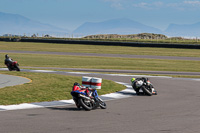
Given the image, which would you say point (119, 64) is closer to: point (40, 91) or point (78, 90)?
point (40, 91)

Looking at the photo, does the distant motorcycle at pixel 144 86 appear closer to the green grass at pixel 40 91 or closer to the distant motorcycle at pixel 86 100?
the green grass at pixel 40 91

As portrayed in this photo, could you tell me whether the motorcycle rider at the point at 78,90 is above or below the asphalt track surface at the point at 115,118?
above

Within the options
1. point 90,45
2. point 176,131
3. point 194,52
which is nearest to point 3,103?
point 176,131

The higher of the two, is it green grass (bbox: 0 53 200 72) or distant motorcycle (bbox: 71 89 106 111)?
distant motorcycle (bbox: 71 89 106 111)

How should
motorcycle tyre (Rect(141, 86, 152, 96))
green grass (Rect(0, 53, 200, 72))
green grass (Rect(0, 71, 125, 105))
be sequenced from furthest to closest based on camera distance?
green grass (Rect(0, 53, 200, 72))
motorcycle tyre (Rect(141, 86, 152, 96))
green grass (Rect(0, 71, 125, 105))

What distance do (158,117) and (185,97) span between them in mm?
6481

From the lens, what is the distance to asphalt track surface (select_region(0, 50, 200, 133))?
10.8 m

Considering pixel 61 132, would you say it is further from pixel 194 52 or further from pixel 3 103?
pixel 194 52

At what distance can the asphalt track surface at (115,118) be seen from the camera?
10797mm

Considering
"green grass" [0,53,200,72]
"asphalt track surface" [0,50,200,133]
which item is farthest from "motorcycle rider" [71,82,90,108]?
"green grass" [0,53,200,72]

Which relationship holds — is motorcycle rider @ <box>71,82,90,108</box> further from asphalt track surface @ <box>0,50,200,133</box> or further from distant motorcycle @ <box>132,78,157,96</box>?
distant motorcycle @ <box>132,78,157,96</box>

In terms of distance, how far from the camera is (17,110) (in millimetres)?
14094

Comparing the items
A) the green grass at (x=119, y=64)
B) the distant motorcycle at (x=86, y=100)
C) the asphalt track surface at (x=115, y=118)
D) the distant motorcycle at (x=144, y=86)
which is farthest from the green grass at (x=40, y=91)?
the green grass at (x=119, y=64)

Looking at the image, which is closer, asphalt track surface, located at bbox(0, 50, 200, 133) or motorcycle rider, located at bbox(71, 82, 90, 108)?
asphalt track surface, located at bbox(0, 50, 200, 133)
